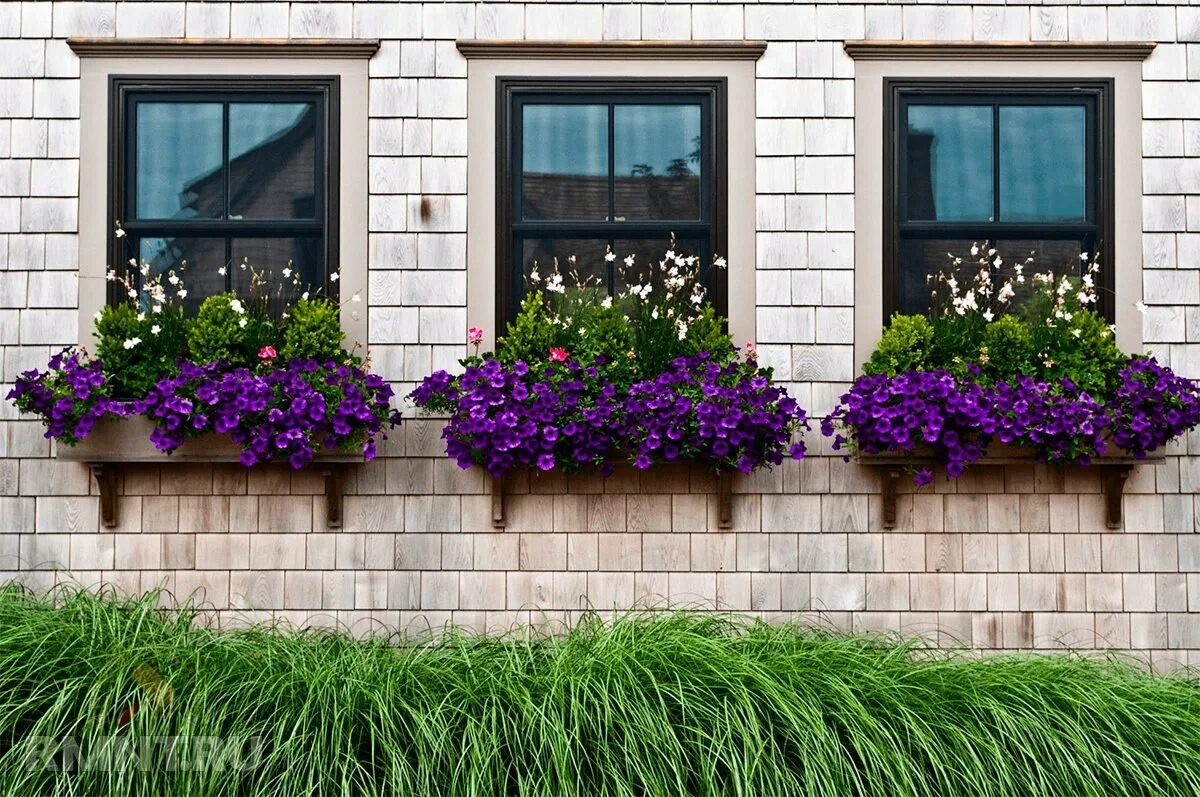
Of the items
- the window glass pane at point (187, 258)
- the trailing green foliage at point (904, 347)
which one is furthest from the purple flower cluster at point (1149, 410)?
the window glass pane at point (187, 258)

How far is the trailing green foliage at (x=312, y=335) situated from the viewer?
4824 mm

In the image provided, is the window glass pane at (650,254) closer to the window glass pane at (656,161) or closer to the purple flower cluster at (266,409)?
the window glass pane at (656,161)

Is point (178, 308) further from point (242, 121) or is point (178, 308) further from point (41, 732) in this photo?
point (41, 732)

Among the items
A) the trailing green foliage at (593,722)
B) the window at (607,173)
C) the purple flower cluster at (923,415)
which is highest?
the window at (607,173)

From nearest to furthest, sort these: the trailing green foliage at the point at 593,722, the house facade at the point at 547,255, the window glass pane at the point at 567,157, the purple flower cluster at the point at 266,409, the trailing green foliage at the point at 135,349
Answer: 1. the trailing green foliage at the point at 593,722
2. the purple flower cluster at the point at 266,409
3. the trailing green foliage at the point at 135,349
4. the house facade at the point at 547,255
5. the window glass pane at the point at 567,157

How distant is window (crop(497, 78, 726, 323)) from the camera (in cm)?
511

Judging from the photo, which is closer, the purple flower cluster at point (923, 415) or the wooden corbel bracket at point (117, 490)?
the purple flower cluster at point (923, 415)

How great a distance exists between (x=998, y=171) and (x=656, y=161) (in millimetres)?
1619

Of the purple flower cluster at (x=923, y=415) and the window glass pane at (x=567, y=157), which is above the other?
the window glass pane at (x=567, y=157)

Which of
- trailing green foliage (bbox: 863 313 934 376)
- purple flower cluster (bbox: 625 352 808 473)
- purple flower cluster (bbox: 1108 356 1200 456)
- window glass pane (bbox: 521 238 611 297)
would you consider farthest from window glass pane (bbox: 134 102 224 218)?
purple flower cluster (bbox: 1108 356 1200 456)

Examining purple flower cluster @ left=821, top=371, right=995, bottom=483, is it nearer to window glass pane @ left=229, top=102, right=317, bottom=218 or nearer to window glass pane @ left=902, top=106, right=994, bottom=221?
window glass pane @ left=902, top=106, right=994, bottom=221

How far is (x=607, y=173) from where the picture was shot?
5.18m

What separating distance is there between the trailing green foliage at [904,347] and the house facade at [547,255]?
6.7 inches

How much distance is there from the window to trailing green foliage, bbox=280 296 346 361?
2.63ft
